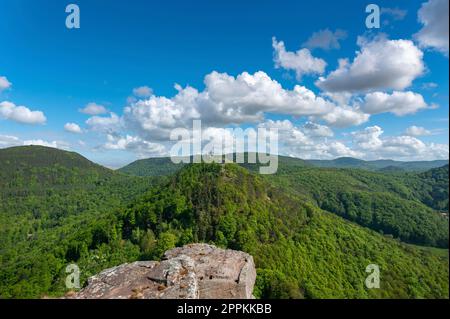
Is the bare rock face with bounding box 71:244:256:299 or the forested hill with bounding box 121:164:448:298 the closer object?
the bare rock face with bounding box 71:244:256:299

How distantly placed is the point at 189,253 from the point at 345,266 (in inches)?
2591

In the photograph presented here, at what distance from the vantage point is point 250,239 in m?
62.7

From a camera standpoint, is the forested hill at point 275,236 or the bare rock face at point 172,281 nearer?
the bare rock face at point 172,281

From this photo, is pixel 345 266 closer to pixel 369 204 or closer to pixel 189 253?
pixel 189 253

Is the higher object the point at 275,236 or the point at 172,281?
the point at 172,281

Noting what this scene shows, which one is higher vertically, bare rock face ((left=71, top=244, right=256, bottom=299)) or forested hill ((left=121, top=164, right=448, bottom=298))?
bare rock face ((left=71, top=244, right=256, bottom=299))

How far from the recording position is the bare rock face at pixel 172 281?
15016 mm

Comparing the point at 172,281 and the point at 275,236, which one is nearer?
the point at 172,281

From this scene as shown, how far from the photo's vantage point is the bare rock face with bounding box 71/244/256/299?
15.0 metres

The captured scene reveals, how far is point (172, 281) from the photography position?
15664mm

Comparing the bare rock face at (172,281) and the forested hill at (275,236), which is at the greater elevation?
the bare rock face at (172,281)

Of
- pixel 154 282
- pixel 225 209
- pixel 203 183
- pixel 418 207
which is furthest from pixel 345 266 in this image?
pixel 418 207
